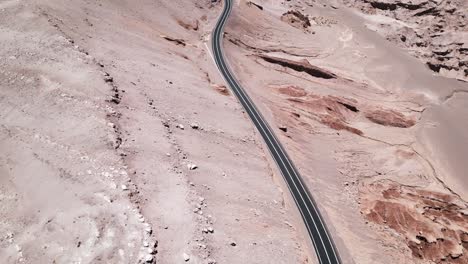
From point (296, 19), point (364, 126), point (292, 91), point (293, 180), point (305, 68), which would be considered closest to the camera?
point (293, 180)

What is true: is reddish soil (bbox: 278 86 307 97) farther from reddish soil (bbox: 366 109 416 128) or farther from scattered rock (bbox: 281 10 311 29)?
scattered rock (bbox: 281 10 311 29)

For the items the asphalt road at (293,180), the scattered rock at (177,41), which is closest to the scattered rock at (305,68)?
the asphalt road at (293,180)

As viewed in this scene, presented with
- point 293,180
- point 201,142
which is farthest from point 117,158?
point 293,180

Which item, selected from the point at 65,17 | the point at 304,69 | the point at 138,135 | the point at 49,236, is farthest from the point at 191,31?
the point at 49,236

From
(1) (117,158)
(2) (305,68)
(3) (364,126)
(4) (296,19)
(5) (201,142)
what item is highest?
(4) (296,19)

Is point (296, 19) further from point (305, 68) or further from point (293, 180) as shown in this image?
point (293, 180)
